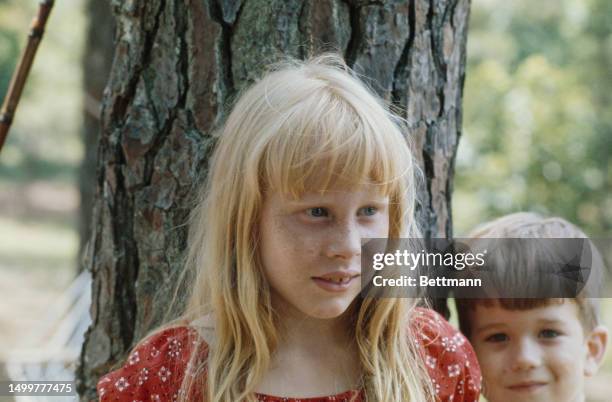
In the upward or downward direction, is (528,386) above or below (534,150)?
below

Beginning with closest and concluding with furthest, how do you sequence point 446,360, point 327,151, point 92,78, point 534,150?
point 327,151 → point 446,360 → point 92,78 → point 534,150

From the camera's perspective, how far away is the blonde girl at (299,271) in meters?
1.29

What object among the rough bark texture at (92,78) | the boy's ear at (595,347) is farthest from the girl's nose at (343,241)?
the rough bark texture at (92,78)

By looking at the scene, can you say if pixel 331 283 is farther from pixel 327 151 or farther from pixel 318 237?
pixel 327 151

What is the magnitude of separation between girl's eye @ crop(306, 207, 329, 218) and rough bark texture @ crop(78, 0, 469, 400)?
0.36 metres

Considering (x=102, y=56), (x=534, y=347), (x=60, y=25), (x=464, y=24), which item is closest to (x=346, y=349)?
(x=534, y=347)

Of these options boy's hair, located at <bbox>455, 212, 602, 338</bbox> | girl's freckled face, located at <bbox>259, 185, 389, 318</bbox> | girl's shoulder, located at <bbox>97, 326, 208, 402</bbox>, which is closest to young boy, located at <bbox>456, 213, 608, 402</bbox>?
boy's hair, located at <bbox>455, 212, 602, 338</bbox>

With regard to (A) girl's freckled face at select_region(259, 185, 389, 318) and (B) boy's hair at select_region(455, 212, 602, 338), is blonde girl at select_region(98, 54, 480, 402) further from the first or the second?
(B) boy's hair at select_region(455, 212, 602, 338)

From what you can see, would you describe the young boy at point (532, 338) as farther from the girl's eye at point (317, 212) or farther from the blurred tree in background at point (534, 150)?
the blurred tree in background at point (534, 150)

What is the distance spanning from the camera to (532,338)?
1.63 meters

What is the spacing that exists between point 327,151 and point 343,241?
138 millimetres

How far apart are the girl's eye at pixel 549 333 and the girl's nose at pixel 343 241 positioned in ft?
1.76

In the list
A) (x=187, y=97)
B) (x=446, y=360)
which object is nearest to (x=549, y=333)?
(x=446, y=360)

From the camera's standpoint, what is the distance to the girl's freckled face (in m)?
1.29
